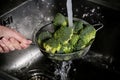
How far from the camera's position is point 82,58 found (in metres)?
1.12

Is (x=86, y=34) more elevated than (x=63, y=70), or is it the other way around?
(x=86, y=34)

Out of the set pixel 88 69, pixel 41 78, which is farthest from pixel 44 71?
pixel 88 69

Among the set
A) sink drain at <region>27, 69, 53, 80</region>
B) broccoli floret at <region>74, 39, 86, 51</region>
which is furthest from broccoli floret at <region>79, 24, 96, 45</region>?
sink drain at <region>27, 69, 53, 80</region>

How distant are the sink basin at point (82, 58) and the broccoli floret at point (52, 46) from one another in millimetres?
228

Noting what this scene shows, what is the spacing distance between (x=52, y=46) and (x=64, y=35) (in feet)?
0.16

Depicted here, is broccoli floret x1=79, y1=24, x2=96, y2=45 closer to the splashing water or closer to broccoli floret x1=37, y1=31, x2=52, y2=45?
broccoli floret x1=37, y1=31, x2=52, y2=45

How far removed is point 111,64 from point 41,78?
262 mm

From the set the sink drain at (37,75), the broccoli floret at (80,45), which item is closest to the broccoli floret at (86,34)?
the broccoli floret at (80,45)

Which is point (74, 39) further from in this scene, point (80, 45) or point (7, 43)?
point (7, 43)

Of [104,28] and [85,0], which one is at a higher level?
[85,0]

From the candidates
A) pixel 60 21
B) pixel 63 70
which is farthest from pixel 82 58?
pixel 60 21

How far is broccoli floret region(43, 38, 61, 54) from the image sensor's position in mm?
821

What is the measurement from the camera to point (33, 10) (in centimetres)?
118

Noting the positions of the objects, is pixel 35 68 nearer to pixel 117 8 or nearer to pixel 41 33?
pixel 41 33
